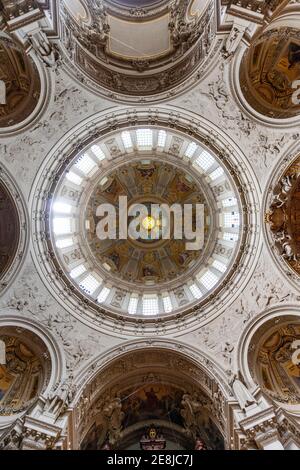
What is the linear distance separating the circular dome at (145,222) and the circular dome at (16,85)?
134 inches

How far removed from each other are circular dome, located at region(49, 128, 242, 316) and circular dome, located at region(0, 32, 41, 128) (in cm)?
340

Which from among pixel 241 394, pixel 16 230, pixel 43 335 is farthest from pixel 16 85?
pixel 241 394

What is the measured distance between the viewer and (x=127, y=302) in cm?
2545

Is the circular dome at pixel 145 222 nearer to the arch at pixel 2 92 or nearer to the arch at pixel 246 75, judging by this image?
the arch at pixel 246 75

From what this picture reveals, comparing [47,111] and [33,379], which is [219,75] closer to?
[47,111]

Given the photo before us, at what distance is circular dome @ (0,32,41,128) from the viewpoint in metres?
19.6

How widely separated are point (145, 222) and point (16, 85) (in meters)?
12.8

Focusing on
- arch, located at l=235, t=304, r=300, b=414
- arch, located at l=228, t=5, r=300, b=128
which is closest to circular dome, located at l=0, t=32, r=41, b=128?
arch, located at l=228, t=5, r=300, b=128

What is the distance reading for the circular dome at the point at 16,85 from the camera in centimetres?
1958

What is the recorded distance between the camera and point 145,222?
3017 centimetres

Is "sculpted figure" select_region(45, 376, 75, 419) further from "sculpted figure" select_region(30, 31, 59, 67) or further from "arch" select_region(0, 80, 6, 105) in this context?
"sculpted figure" select_region(30, 31, 59, 67)

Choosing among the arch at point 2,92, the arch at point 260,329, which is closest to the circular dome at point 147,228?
the arch at point 260,329

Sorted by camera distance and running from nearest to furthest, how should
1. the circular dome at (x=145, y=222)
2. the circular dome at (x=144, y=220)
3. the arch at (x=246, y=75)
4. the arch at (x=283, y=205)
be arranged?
the arch at (x=246, y=75) → the arch at (x=283, y=205) → the circular dome at (x=144, y=220) → the circular dome at (x=145, y=222)

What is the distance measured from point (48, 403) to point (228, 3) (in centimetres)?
1770
